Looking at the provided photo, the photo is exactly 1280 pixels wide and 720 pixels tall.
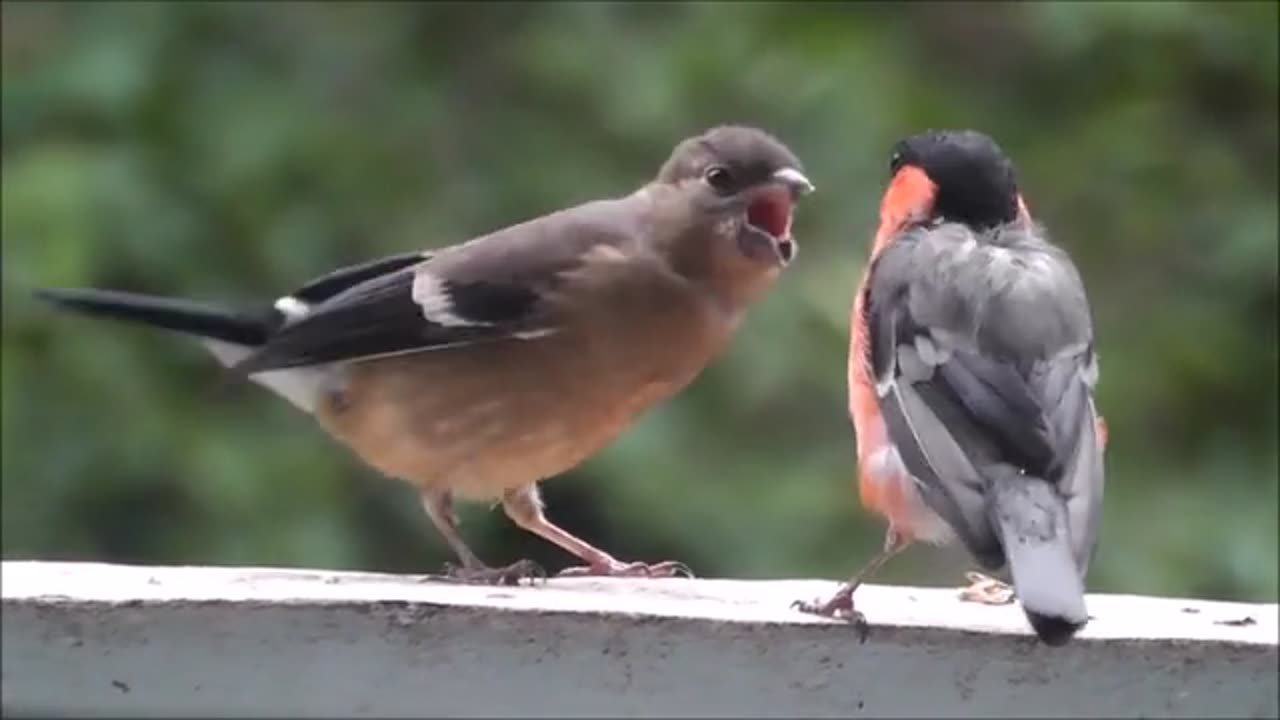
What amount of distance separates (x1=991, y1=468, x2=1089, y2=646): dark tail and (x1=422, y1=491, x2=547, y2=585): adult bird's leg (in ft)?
1.34

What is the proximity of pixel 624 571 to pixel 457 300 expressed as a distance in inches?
10.5

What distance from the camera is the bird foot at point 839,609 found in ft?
5.28

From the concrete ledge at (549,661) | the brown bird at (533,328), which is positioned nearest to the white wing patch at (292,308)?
the brown bird at (533,328)

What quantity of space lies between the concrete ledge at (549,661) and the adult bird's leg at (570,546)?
0.25 m

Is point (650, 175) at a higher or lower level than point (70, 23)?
lower

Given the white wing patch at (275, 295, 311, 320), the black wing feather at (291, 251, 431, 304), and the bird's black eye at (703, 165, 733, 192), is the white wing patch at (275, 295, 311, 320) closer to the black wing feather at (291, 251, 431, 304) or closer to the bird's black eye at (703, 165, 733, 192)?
the black wing feather at (291, 251, 431, 304)

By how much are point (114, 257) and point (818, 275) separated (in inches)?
29.9

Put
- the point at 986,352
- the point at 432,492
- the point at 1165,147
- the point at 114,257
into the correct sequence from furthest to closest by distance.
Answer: the point at 1165,147
the point at 114,257
the point at 432,492
the point at 986,352

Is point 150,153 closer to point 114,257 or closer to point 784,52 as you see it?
point 114,257

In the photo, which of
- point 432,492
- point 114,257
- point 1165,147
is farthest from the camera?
point 1165,147

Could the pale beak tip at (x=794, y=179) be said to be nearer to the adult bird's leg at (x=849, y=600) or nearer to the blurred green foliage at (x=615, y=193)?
the adult bird's leg at (x=849, y=600)

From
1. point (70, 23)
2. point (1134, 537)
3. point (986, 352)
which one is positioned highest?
point (70, 23)

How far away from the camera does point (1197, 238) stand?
2561 mm

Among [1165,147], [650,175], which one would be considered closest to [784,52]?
[650,175]
